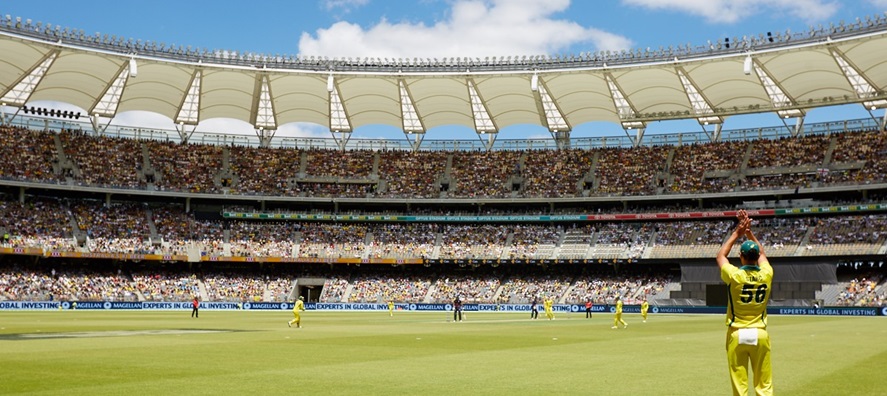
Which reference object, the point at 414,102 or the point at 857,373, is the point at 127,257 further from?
the point at 857,373

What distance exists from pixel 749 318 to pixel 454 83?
67.8 metres

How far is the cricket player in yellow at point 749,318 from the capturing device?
9.28 m

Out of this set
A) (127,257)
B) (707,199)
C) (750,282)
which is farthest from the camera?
(707,199)

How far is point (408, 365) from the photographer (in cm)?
1897

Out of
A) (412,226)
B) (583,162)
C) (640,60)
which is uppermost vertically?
(640,60)

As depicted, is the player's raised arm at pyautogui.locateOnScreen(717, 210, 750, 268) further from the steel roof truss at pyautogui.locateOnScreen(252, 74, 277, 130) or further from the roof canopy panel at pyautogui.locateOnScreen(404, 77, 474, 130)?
the steel roof truss at pyautogui.locateOnScreen(252, 74, 277, 130)

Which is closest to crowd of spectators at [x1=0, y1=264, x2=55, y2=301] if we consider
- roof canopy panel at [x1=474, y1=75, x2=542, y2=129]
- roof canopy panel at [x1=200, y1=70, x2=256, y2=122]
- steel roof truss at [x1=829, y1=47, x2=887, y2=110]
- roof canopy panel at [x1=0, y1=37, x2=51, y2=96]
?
roof canopy panel at [x1=0, y1=37, x2=51, y2=96]

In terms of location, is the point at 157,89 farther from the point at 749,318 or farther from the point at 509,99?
the point at 749,318

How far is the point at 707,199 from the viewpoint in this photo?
273 feet

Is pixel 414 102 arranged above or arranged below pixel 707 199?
above

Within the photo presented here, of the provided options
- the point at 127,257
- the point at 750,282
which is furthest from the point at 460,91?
the point at 750,282

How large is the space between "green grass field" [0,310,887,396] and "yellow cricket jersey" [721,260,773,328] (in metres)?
4.99

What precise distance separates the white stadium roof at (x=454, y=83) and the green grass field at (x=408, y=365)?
132 feet

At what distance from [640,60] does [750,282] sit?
62.0 meters
